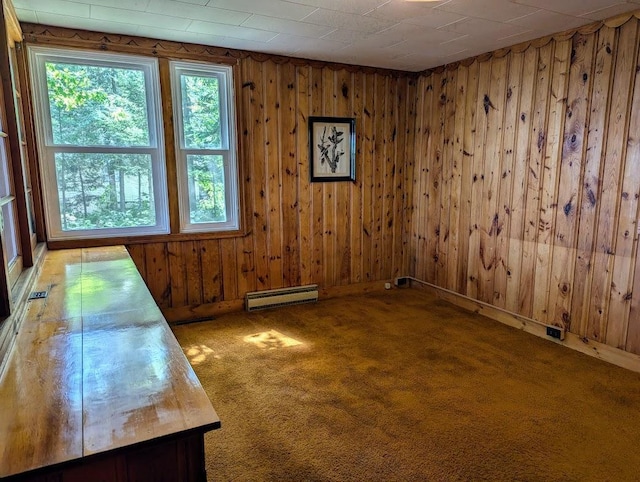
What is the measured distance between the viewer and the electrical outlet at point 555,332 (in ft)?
10.8

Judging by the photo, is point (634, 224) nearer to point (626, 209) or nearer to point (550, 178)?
point (626, 209)

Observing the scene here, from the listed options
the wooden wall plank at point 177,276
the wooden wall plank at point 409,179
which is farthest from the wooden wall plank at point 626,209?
the wooden wall plank at point 177,276

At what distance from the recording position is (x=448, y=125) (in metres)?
4.26

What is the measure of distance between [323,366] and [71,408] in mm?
1926

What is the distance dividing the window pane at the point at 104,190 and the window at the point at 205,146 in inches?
12.1

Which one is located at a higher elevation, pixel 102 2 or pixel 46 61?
pixel 102 2

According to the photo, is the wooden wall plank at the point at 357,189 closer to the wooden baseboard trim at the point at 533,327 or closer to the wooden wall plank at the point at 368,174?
the wooden wall plank at the point at 368,174

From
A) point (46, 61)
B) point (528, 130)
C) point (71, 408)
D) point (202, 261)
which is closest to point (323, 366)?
point (202, 261)

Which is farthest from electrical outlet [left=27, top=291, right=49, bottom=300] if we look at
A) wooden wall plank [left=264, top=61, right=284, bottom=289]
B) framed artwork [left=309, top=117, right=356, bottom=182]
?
framed artwork [left=309, top=117, right=356, bottom=182]

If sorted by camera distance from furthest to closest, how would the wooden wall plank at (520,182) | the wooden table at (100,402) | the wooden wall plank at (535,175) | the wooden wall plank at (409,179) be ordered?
1. the wooden wall plank at (409,179)
2. the wooden wall plank at (520,182)
3. the wooden wall plank at (535,175)
4. the wooden table at (100,402)

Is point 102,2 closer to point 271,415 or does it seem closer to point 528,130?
point 271,415

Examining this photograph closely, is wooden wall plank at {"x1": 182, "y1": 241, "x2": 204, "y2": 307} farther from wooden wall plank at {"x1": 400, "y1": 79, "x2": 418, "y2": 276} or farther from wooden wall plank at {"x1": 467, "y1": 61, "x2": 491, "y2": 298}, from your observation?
wooden wall plank at {"x1": 467, "y1": 61, "x2": 491, "y2": 298}

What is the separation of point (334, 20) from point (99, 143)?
6.82 feet

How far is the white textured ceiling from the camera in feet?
8.62
